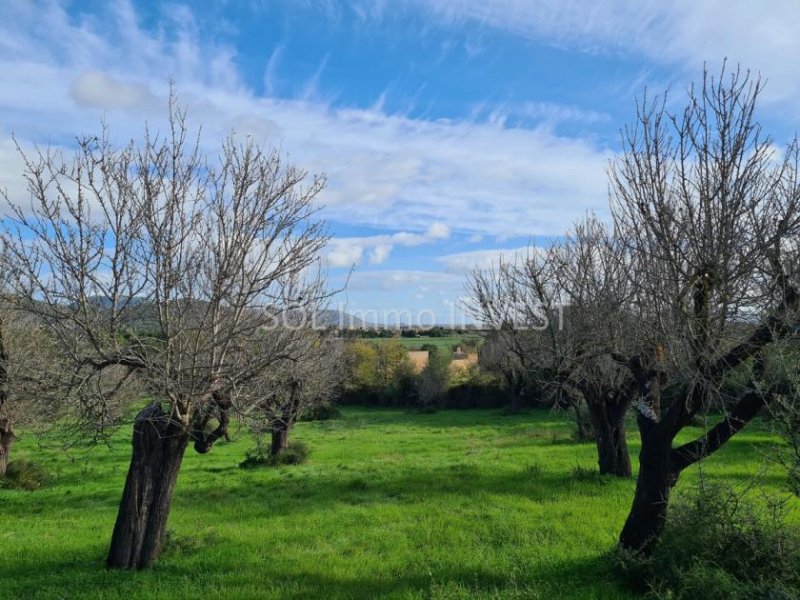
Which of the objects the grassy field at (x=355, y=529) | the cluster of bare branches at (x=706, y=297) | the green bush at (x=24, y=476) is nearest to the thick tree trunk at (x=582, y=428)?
the grassy field at (x=355, y=529)

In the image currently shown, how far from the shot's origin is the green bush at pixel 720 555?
18.0 ft

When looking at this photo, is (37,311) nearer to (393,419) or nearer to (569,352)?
(569,352)

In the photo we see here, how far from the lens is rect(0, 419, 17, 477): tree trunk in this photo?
16119 millimetres

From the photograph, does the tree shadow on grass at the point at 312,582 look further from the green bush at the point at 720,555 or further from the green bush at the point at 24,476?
the green bush at the point at 24,476

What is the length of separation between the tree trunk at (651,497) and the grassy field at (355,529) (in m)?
0.56

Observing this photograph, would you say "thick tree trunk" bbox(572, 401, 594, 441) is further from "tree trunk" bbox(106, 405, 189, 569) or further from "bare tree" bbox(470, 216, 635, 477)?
"tree trunk" bbox(106, 405, 189, 569)

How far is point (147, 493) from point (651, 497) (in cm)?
704

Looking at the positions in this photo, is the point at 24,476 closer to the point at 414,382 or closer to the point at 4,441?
the point at 4,441

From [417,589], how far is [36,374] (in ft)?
20.0

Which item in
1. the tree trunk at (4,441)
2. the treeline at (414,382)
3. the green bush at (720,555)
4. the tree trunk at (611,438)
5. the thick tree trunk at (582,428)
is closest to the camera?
the green bush at (720,555)

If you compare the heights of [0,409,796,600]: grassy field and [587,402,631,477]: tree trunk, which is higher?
[587,402,631,477]: tree trunk

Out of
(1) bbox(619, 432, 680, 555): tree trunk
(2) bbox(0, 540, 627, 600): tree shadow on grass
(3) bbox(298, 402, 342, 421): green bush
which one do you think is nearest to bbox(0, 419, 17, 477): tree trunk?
(2) bbox(0, 540, 627, 600): tree shadow on grass

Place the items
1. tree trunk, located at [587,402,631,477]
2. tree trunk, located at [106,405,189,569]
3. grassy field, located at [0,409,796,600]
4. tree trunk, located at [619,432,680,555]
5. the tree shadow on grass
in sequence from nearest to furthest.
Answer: the tree shadow on grass
grassy field, located at [0,409,796,600]
tree trunk, located at [619,432,680,555]
tree trunk, located at [106,405,189,569]
tree trunk, located at [587,402,631,477]

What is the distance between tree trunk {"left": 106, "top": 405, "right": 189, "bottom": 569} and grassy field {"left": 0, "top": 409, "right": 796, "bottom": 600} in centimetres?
31
